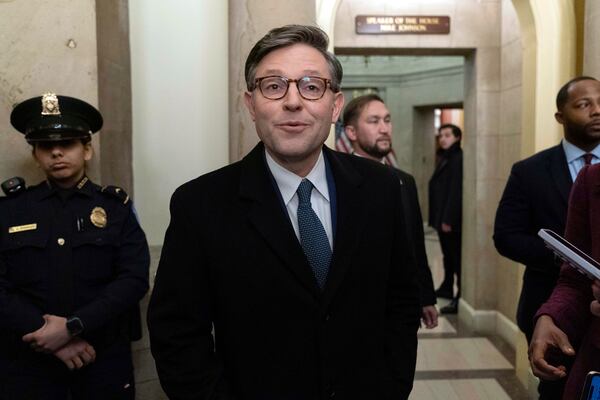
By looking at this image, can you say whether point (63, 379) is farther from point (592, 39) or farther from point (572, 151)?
point (592, 39)

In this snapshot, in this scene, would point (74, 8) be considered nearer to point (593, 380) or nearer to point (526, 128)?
point (593, 380)

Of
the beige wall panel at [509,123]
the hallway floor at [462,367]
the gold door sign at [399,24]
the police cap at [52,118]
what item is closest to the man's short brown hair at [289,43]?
the police cap at [52,118]

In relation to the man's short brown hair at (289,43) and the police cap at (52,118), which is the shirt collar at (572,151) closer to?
the man's short brown hair at (289,43)

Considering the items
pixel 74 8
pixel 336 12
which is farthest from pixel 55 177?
pixel 336 12

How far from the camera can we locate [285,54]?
55.3 inches

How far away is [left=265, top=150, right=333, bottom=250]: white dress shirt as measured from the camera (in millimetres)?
1481

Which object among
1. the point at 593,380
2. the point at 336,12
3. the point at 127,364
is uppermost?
the point at 336,12

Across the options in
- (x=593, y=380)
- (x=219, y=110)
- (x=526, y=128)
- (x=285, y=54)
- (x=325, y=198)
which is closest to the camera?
(x=593, y=380)

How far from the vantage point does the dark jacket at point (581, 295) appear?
1.44 metres

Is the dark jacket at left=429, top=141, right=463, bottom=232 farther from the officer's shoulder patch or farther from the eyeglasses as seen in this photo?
the eyeglasses

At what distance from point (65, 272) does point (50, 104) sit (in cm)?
58

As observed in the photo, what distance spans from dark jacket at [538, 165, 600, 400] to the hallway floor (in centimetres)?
264

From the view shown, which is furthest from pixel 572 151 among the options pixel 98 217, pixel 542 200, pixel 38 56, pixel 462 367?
pixel 462 367

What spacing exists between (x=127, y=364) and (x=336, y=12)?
3908 millimetres
